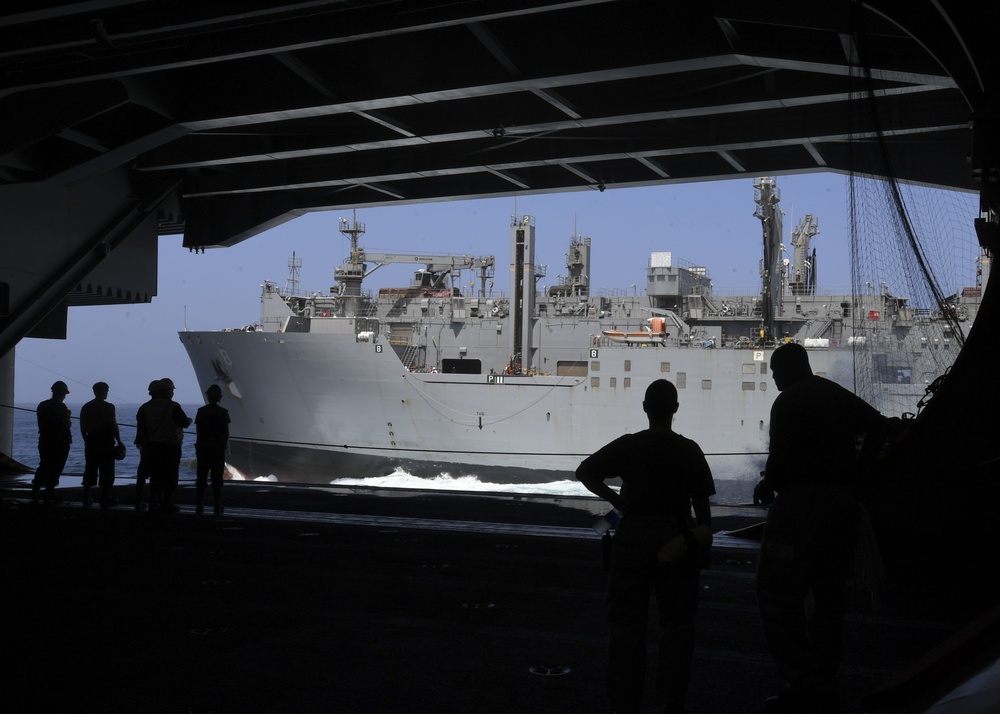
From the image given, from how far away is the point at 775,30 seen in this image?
7.64m

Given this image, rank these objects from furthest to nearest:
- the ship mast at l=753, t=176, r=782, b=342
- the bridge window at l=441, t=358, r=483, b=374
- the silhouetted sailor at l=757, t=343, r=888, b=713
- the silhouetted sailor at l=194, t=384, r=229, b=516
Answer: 1. the bridge window at l=441, t=358, r=483, b=374
2. the ship mast at l=753, t=176, r=782, b=342
3. the silhouetted sailor at l=194, t=384, r=229, b=516
4. the silhouetted sailor at l=757, t=343, r=888, b=713

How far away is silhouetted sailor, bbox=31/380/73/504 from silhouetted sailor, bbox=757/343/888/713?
7.25m

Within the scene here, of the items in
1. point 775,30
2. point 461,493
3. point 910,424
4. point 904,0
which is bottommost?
point 461,493

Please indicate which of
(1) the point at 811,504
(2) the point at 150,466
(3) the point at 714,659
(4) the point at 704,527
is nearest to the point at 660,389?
(4) the point at 704,527

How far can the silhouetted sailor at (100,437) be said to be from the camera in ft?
27.2

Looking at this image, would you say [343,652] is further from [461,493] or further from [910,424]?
[461,493]

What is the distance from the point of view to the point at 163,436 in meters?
8.13

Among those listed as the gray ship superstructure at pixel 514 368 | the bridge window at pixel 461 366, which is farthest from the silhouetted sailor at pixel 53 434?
the bridge window at pixel 461 366

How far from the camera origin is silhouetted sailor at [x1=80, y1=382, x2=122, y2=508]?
8289 millimetres

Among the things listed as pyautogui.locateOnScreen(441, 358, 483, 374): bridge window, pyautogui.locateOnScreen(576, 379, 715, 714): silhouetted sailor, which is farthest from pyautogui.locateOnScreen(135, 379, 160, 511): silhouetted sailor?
pyautogui.locateOnScreen(441, 358, 483, 374): bridge window

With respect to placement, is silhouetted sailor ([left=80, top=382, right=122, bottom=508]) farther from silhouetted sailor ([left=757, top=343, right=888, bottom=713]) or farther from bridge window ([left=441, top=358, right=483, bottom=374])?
bridge window ([left=441, top=358, right=483, bottom=374])

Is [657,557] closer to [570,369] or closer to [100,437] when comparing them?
[100,437]

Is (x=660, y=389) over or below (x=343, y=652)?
over

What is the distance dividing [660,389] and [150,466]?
667cm
